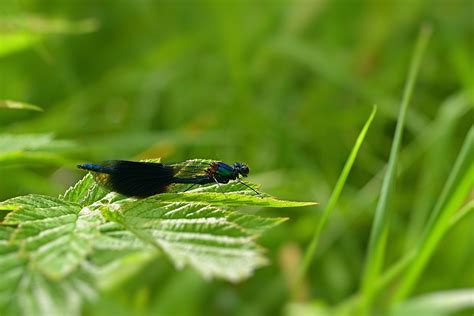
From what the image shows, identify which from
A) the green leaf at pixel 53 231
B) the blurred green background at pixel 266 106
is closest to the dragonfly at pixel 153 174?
the green leaf at pixel 53 231

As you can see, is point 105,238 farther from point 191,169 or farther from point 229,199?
point 191,169

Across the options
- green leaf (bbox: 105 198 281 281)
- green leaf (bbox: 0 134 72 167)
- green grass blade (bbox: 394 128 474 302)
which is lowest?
green grass blade (bbox: 394 128 474 302)

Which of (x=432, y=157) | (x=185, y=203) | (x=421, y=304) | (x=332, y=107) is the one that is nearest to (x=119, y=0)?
(x=332, y=107)

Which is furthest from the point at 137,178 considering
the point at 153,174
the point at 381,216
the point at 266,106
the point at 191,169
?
the point at 266,106

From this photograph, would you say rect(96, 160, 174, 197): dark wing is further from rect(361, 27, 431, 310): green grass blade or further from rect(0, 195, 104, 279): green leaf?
rect(361, 27, 431, 310): green grass blade

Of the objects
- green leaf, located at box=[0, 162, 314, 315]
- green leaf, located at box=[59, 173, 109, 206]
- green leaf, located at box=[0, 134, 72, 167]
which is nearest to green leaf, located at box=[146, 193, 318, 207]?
green leaf, located at box=[0, 162, 314, 315]
